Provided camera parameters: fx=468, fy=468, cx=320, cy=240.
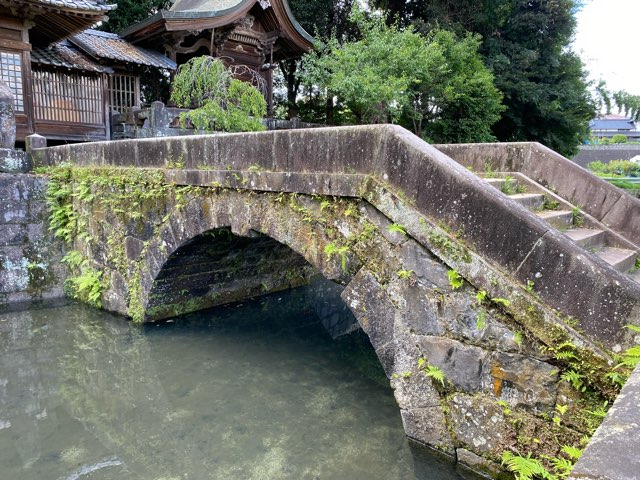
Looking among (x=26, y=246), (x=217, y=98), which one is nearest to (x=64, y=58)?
(x=217, y=98)

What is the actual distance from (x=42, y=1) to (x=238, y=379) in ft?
28.7

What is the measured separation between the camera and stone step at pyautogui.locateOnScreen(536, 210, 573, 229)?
4.64 metres

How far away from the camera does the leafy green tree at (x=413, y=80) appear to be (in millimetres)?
13453

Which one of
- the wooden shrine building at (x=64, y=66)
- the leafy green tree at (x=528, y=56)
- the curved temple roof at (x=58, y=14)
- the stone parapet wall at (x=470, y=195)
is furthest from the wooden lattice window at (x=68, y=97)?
the leafy green tree at (x=528, y=56)

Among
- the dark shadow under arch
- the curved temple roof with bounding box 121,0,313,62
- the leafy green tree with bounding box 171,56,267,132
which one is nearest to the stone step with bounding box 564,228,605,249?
the dark shadow under arch

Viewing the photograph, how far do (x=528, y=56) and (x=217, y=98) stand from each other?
1388 centimetres

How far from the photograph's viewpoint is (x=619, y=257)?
14.3 feet

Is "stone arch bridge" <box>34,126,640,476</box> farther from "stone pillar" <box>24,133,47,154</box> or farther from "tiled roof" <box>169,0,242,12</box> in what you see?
"tiled roof" <box>169,0,242,12</box>

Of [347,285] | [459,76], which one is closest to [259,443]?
[347,285]

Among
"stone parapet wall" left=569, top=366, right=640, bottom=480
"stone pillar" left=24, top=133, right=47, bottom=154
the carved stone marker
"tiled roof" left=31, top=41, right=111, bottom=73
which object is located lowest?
"stone parapet wall" left=569, top=366, right=640, bottom=480

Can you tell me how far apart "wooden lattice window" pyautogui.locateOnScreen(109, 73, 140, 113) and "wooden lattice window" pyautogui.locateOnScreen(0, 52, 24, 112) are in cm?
342

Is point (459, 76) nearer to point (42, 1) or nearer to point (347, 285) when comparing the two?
point (42, 1)

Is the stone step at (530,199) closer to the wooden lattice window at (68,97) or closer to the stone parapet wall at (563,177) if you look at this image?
the stone parapet wall at (563,177)

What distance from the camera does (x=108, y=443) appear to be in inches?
166
